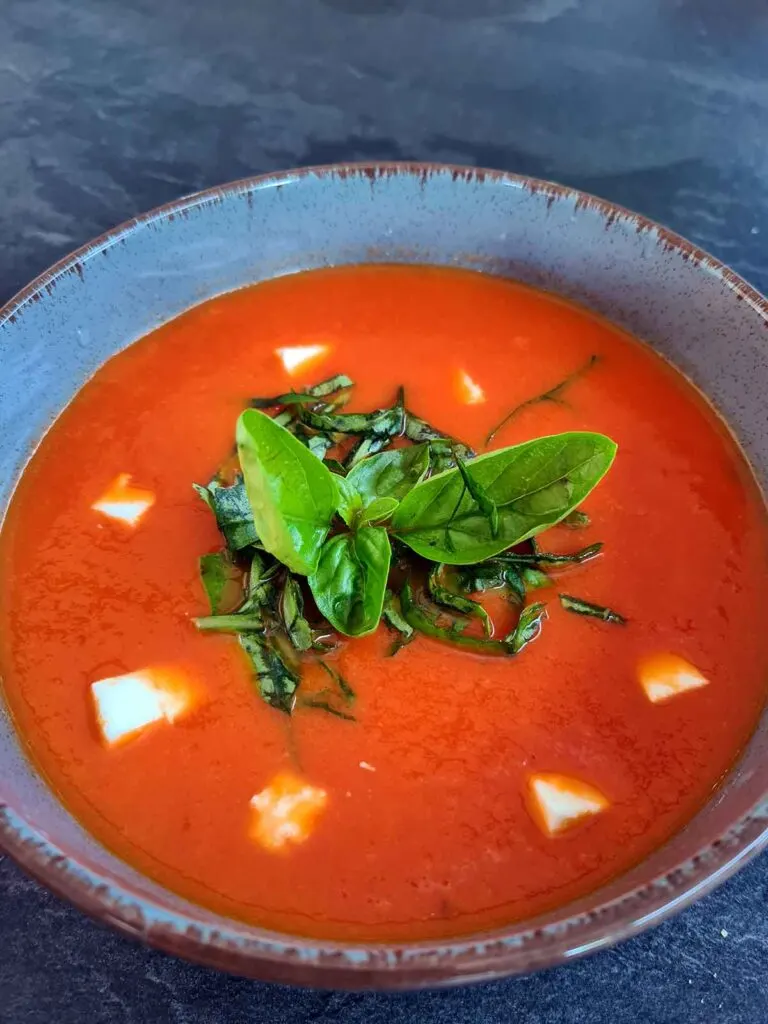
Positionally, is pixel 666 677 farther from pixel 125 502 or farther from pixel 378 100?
pixel 378 100

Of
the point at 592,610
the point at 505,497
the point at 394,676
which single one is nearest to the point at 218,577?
the point at 394,676

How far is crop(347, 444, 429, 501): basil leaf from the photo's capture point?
1.63 m

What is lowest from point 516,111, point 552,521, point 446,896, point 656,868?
point 446,896

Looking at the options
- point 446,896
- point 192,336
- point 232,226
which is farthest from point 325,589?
point 232,226

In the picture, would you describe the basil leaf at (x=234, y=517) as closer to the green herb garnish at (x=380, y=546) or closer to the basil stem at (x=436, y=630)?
the green herb garnish at (x=380, y=546)

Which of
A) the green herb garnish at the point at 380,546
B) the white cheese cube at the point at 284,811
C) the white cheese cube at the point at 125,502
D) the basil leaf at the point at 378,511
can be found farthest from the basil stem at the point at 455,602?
the white cheese cube at the point at 125,502

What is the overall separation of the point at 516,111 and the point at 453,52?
1.08 feet

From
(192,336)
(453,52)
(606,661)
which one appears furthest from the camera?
(453,52)

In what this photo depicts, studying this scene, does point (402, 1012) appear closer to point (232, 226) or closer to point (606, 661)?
point (606, 661)

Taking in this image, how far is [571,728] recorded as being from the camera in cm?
149

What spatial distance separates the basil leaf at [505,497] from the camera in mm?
1422

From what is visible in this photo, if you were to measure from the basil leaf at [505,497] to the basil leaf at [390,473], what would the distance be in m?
0.12

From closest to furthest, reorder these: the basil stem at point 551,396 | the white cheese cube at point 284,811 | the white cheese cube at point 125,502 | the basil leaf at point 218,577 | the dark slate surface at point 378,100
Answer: the white cheese cube at point 284,811 < the basil leaf at point 218,577 < the white cheese cube at point 125,502 < the basil stem at point 551,396 < the dark slate surface at point 378,100

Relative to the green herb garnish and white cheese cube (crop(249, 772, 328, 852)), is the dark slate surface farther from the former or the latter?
white cheese cube (crop(249, 772, 328, 852))
